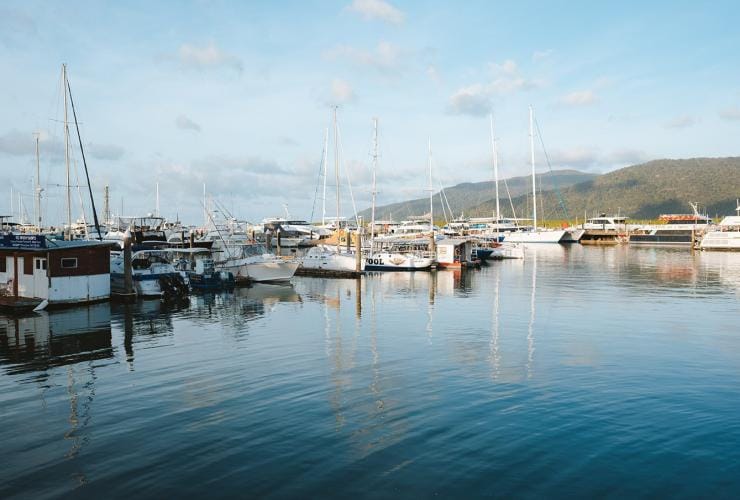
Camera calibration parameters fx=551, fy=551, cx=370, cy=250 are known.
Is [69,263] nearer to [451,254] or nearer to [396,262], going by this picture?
[396,262]

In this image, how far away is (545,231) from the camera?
12988 cm

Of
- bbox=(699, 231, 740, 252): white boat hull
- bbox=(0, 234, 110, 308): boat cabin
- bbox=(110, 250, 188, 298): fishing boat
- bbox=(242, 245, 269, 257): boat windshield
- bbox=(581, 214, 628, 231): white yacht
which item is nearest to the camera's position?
bbox=(0, 234, 110, 308): boat cabin

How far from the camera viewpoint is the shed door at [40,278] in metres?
33.7

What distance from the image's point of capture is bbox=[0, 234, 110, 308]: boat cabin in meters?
33.3

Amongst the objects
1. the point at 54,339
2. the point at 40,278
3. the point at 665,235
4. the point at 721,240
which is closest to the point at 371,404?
the point at 54,339

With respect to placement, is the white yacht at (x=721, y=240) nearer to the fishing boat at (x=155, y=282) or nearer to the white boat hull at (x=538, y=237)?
the white boat hull at (x=538, y=237)

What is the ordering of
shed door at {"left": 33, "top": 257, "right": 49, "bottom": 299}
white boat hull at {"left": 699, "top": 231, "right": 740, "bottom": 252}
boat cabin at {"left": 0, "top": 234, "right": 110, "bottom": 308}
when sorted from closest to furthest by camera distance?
boat cabin at {"left": 0, "top": 234, "right": 110, "bottom": 308}, shed door at {"left": 33, "top": 257, "right": 49, "bottom": 299}, white boat hull at {"left": 699, "top": 231, "right": 740, "bottom": 252}

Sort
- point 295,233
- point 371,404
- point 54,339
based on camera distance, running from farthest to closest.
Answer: point 295,233 → point 54,339 → point 371,404

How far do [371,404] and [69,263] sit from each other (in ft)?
87.9

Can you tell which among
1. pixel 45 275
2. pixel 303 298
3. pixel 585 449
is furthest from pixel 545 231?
pixel 585 449

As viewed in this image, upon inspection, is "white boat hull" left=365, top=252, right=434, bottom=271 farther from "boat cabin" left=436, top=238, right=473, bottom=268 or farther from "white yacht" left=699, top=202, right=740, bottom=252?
"white yacht" left=699, top=202, right=740, bottom=252

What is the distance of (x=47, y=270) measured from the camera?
33719mm

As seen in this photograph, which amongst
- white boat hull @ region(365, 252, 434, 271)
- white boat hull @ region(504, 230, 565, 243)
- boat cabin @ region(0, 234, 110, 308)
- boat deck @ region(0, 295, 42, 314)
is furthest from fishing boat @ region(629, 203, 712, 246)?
boat deck @ region(0, 295, 42, 314)

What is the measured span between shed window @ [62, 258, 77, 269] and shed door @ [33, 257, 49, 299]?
102 cm
